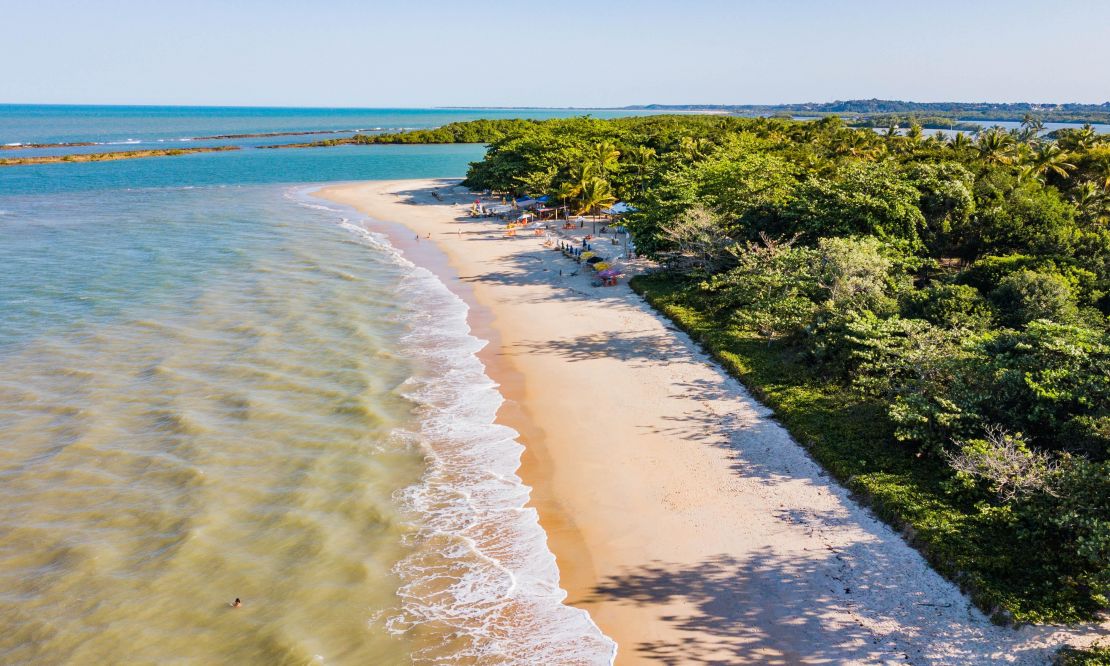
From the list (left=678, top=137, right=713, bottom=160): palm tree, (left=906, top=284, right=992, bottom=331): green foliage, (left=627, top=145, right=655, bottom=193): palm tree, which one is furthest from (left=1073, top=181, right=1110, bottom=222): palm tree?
(left=627, top=145, right=655, bottom=193): palm tree

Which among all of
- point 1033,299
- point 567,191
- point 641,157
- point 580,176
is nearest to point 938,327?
point 1033,299

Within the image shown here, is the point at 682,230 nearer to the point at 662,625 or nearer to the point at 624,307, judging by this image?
the point at 624,307

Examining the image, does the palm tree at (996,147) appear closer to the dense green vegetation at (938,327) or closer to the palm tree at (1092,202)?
the dense green vegetation at (938,327)

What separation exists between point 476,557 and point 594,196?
42.0 m

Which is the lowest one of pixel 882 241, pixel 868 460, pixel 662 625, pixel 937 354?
pixel 662 625

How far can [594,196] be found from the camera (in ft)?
175

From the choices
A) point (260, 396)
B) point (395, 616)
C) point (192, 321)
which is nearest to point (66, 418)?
point (260, 396)

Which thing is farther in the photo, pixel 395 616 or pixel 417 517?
pixel 417 517

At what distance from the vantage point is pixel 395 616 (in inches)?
528

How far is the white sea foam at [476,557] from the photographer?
41.5 ft

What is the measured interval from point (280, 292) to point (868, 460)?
29857 millimetres

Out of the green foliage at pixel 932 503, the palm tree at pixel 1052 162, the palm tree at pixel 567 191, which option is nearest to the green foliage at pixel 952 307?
the green foliage at pixel 932 503

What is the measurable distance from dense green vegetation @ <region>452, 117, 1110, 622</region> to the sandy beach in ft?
3.22

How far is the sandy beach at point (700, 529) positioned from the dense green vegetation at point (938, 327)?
0.98m
